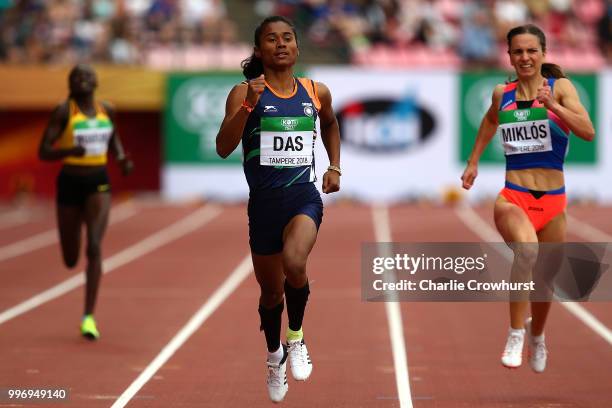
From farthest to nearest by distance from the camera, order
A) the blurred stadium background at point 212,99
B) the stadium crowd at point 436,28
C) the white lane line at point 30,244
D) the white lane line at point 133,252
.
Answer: the stadium crowd at point 436,28 → the blurred stadium background at point 212,99 → the white lane line at point 30,244 → the white lane line at point 133,252

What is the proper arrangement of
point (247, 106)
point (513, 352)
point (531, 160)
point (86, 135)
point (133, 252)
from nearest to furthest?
point (247, 106) → point (513, 352) → point (531, 160) → point (86, 135) → point (133, 252)

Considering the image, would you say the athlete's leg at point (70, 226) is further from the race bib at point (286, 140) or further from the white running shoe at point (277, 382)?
the race bib at point (286, 140)

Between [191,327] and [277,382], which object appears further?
[191,327]

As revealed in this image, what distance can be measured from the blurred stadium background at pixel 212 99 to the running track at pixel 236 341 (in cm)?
717

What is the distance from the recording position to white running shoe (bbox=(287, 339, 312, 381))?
7.22m

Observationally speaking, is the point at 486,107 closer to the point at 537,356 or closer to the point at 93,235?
the point at 93,235

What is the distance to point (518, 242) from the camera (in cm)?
768

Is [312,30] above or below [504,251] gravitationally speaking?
below

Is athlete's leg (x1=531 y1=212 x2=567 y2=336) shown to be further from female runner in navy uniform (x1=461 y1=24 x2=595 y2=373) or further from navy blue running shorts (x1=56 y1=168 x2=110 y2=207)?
navy blue running shorts (x1=56 y1=168 x2=110 y2=207)

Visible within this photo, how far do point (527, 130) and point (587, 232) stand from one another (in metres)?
12.8

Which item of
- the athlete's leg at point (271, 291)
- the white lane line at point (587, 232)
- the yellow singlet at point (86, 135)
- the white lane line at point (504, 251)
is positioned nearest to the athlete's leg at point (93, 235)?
the yellow singlet at point (86, 135)

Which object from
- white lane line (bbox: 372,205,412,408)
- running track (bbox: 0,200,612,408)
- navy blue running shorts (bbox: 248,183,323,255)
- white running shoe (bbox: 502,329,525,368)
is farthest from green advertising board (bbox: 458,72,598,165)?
navy blue running shorts (bbox: 248,183,323,255)

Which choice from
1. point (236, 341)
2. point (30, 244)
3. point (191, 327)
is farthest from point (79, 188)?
point (30, 244)

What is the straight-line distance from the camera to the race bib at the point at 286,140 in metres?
6.95
